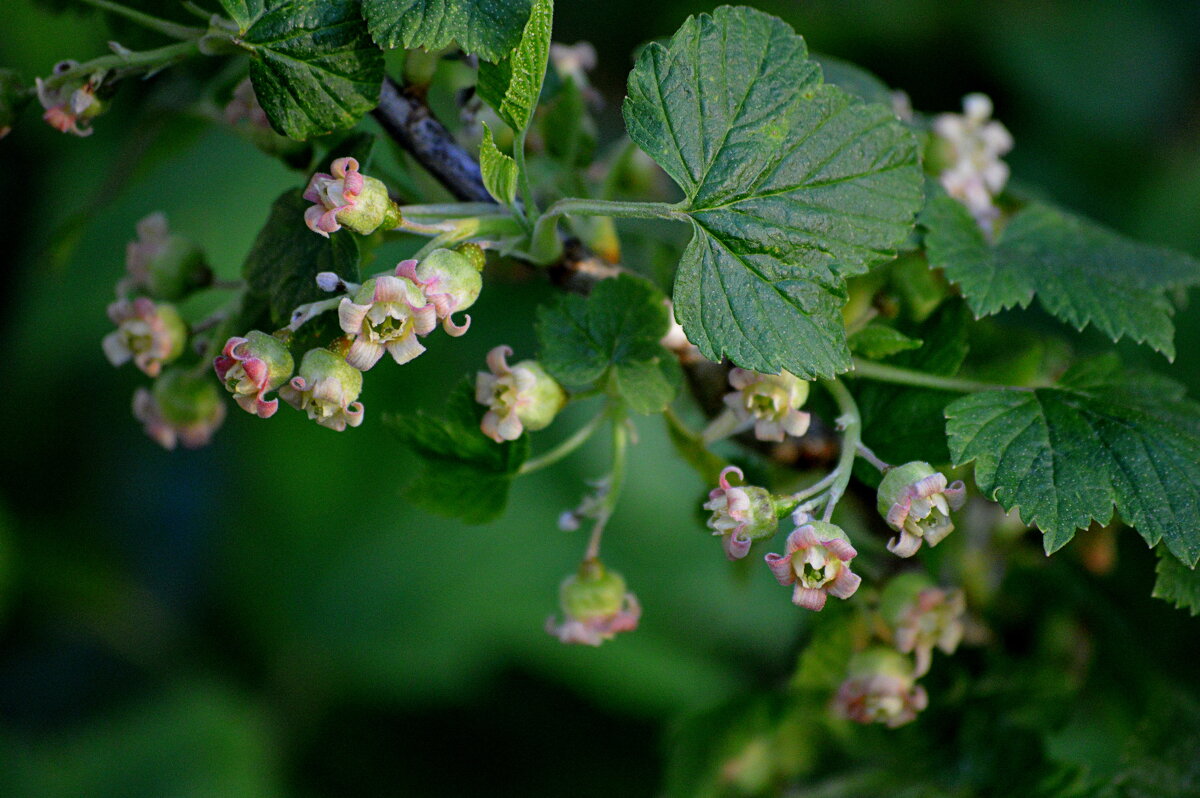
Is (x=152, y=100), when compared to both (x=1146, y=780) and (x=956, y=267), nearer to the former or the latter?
(x=956, y=267)

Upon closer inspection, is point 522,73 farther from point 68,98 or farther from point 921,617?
point 921,617

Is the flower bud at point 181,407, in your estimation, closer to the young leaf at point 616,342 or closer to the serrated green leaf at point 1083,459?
the young leaf at point 616,342

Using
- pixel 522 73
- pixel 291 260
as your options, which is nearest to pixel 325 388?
pixel 291 260

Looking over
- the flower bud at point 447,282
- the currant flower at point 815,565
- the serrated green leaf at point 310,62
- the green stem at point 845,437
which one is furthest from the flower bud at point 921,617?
the serrated green leaf at point 310,62

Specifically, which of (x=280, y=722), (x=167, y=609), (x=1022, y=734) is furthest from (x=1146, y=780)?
(x=167, y=609)

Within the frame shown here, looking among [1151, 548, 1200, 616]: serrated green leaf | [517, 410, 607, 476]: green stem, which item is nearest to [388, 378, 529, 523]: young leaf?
[517, 410, 607, 476]: green stem
